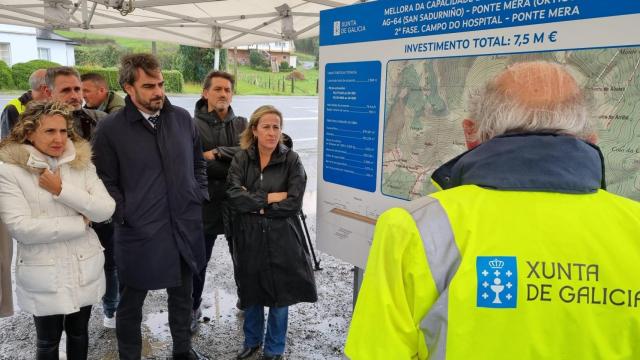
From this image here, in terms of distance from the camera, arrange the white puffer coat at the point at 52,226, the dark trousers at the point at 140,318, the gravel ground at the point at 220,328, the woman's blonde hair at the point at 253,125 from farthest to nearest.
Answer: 1. the gravel ground at the point at 220,328
2. the woman's blonde hair at the point at 253,125
3. the dark trousers at the point at 140,318
4. the white puffer coat at the point at 52,226

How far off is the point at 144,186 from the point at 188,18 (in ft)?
11.4

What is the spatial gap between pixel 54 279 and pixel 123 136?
820mm

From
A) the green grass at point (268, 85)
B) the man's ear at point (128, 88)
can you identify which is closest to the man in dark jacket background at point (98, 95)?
the man's ear at point (128, 88)

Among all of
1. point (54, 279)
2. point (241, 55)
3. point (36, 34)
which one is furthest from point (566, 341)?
point (241, 55)

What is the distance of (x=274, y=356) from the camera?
2.86 metres

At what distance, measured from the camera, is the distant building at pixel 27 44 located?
34188mm

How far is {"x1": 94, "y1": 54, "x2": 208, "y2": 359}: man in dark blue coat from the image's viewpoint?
245 centimetres

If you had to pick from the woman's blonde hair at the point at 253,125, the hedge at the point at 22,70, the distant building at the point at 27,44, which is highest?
the distant building at the point at 27,44

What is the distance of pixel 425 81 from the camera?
2.08 m

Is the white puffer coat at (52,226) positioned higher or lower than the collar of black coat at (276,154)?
lower

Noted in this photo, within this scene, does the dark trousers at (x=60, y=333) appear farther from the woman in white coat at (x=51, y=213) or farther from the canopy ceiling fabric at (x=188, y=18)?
the canopy ceiling fabric at (x=188, y=18)

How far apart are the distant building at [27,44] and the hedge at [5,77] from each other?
27.5 ft

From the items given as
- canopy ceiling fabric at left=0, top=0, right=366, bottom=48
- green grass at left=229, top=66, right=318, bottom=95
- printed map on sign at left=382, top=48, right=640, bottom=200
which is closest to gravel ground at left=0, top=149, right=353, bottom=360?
printed map on sign at left=382, top=48, right=640, bottom=200

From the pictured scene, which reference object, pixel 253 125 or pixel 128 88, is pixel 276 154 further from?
pixel 128 88
